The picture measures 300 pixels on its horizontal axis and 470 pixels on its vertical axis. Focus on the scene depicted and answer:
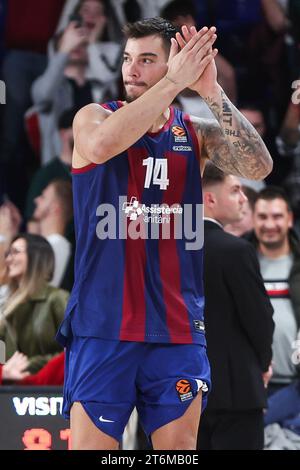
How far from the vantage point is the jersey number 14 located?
416cm

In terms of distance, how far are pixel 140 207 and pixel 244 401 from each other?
199 cm

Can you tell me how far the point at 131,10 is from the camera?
8.88 metres

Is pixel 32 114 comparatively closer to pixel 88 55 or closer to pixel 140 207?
pixel 88 55

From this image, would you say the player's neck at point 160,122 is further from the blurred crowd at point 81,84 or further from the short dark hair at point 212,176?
the blurred crowd at point 81,84

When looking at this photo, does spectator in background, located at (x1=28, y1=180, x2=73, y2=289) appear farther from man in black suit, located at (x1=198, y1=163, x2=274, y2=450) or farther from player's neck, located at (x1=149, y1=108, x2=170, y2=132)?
player's neck, located at (x1=149, y1=108, x2=170, y2=132)

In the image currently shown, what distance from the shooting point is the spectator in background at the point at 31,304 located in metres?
7.12

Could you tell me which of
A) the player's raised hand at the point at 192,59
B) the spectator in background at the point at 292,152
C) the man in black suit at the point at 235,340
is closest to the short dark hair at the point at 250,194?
the spectator in background at the point at 292,152

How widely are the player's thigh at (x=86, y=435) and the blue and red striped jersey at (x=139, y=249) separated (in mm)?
321

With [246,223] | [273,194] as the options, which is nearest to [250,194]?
[246,223]

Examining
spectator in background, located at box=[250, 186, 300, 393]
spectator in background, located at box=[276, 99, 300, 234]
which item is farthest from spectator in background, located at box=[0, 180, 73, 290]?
spectator in background, located at box=[276, 99, 300, 234]

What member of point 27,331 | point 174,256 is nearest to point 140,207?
point 174,256

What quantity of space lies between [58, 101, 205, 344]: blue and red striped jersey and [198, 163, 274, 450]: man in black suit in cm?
163

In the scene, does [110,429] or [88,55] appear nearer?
[110,429]
